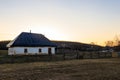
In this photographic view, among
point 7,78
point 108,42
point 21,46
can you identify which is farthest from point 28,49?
point 108,42

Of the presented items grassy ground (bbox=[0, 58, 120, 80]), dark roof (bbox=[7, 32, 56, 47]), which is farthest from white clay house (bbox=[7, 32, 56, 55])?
grassy ground (bbox=[0, 58, 120, 80])

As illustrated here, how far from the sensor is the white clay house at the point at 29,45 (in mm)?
45938

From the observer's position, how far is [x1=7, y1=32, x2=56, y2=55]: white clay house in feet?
151

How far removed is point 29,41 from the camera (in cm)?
4772

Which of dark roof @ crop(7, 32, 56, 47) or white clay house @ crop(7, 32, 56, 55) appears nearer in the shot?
white clay house @ crop(7, 32, 56, 55)

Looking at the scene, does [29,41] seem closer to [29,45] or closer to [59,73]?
[29,45]

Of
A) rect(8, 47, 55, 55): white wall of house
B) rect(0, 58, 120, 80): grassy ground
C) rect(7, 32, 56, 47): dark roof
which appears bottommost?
rect(0, 58, 120, 80): grassy ground

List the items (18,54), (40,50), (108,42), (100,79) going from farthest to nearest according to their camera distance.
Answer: (108,42), (40,50), (18,54), (100,79)

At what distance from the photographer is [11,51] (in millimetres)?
46688

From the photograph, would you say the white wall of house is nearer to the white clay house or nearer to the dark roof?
the white clay house

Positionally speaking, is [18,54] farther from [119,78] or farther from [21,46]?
[119,78]

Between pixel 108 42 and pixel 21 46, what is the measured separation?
95.4 metres

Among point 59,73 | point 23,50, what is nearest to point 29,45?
point 23,50

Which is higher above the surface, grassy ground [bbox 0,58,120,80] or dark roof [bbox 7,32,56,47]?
dark roof [bbox 7,32,56,47]
